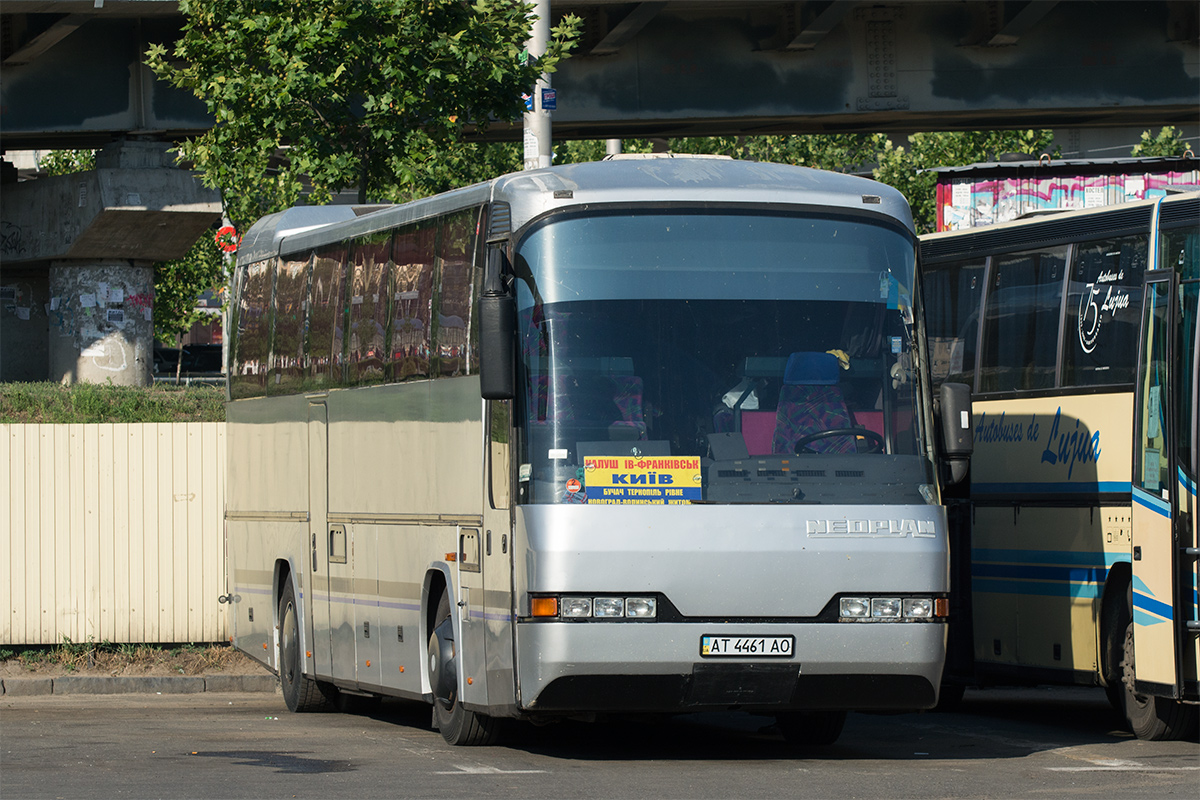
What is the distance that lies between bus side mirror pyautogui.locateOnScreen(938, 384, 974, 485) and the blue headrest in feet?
2.42

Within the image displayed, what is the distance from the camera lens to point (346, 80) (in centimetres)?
1758

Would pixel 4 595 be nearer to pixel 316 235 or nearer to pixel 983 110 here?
pixel 316 235

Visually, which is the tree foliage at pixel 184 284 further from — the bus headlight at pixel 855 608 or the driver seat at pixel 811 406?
the bus headlight at pixel 855 608

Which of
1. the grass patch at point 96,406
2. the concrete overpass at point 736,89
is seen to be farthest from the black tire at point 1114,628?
the concrete overpass at point 736,89

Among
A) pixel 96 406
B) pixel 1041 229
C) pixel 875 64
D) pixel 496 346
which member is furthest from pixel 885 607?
pixel 875 64

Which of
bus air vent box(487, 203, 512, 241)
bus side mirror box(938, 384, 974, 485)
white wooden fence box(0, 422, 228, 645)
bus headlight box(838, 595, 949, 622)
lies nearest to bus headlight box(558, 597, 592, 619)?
bus headlight box(838, 595, 949, 622)

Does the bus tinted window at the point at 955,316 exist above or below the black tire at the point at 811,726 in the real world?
above

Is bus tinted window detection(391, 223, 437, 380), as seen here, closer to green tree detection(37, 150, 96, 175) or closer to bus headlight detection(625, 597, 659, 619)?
bus headlight detection(625, 597, 659, 619)

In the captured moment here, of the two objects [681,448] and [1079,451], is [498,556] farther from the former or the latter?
[1079,451]

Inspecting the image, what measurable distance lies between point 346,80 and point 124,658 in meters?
5.40

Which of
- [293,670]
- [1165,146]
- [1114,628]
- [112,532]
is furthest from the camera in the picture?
[1165,146]

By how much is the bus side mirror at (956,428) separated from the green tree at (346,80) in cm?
771

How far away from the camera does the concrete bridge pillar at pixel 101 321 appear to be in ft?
85.1

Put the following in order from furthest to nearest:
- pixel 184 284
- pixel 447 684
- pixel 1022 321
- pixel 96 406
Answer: pixel 184 284 → pixel 96 406 → pixel 1022 321 → pixel 447 684
